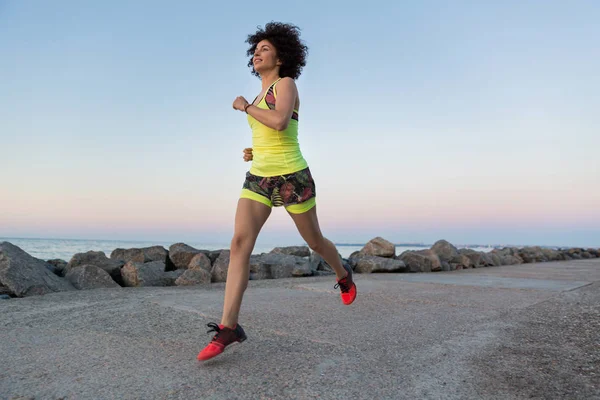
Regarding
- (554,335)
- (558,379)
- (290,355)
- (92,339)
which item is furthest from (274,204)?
(554,335)

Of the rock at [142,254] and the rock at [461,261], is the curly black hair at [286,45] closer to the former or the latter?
the rock at [142,254]

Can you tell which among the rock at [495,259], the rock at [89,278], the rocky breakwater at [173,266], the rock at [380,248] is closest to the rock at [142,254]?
the rocky breakwater at [173,266]

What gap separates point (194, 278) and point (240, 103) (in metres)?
3.51

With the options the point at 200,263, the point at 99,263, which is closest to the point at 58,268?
the point at 99,263

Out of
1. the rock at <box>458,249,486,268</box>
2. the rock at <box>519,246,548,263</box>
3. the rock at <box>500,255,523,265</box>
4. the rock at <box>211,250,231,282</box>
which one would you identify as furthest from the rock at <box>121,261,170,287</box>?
the rock at <box>519,246,548,263</box>

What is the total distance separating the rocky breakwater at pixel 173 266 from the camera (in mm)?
4633

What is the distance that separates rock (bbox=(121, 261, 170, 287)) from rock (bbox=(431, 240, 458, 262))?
6.04 m

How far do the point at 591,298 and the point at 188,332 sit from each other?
387cm

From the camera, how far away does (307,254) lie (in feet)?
30.5

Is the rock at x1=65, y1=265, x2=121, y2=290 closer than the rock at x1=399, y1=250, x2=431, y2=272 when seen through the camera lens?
Yes

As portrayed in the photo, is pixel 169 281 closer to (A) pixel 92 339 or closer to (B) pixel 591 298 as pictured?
(A) pixel 92 339

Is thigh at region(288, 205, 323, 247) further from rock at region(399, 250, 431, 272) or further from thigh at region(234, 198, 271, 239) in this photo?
rock at region(399, 250, 431, 272)

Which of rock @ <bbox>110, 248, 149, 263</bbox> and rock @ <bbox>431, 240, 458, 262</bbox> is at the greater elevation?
rock @ <bbox>431, 240, 458, 262</bbox>

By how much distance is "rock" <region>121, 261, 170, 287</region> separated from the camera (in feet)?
18.5
